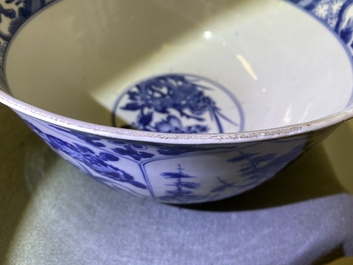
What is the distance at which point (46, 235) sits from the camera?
0.43 metres

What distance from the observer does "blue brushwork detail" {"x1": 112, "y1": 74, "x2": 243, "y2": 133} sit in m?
0.57

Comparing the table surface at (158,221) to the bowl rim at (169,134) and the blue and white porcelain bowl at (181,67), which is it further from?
the bowl rim at (169,134)

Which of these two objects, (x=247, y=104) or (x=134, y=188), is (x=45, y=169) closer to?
(x=134, y=188)

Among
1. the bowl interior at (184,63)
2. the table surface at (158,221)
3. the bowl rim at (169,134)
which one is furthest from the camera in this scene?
the bowl interior at (184,63)

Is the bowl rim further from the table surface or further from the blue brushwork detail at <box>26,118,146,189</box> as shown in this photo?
the table surface

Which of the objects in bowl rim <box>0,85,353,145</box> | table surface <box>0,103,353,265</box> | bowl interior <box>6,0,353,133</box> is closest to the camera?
bowl rim <box>0,85,353,145</box>

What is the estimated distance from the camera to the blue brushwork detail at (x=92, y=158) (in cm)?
35

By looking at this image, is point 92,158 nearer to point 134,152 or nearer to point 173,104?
point 134,152

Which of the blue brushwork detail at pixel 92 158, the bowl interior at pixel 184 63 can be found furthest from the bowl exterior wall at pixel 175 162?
the bowl interior at pixel 184 63

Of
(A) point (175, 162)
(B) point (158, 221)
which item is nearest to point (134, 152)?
(A) point (175, 162)

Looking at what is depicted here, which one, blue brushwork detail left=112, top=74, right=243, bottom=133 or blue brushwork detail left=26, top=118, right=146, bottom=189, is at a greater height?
blue brushwork detail left=26, top=118, right=146, bottom=189

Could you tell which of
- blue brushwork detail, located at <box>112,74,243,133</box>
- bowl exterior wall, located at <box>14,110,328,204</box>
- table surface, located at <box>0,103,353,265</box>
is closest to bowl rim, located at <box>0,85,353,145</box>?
bowl exterior wall, located at <box>14,110,328,204</box>

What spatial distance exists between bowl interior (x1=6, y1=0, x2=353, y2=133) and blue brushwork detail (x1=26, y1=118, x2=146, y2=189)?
135 millimetres

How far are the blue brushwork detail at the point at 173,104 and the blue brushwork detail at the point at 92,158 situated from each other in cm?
18
